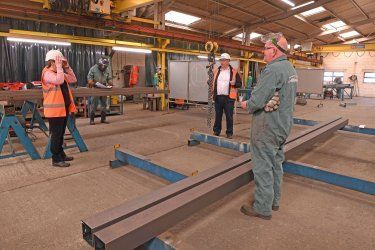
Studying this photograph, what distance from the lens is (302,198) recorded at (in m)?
2.89

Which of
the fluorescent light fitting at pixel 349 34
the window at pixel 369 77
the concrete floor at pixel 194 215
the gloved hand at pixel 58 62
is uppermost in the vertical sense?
the fluorescent light fitting at pixel 349 34

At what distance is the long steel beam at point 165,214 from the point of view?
5.24ft

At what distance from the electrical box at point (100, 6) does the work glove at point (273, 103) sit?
5355 mm

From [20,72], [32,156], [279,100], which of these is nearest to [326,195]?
[279,100]

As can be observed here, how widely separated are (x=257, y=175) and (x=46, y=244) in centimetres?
180

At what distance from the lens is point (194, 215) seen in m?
2.52

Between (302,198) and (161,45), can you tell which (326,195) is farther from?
(161,45)

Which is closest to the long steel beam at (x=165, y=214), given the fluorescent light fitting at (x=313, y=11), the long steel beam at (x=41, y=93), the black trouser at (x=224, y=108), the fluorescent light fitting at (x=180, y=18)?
the black trouser at (x=224, y=108)

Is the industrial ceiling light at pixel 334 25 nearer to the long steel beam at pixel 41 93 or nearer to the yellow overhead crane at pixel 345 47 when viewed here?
the yellow overhead crane at pixel 345 47

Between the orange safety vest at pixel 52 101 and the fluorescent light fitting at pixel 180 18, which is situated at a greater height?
the fluorescent light fitting at pixel 180 18

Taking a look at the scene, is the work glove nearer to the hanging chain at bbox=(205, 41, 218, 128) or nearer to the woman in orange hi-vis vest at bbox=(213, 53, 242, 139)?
the hanging chain at bbox=(205, 41, 218, 128)

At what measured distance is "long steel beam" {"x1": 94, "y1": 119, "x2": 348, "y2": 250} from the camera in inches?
62.9

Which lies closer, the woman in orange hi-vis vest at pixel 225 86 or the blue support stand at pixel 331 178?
the blue support stand at pixel 331 178

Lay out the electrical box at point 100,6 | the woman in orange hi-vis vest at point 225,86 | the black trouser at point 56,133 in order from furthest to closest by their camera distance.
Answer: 1. the electrical box at point 100,6
2. the woman in orange hi-vis vest at point 225,86
3. the black trouser at point 56,133
